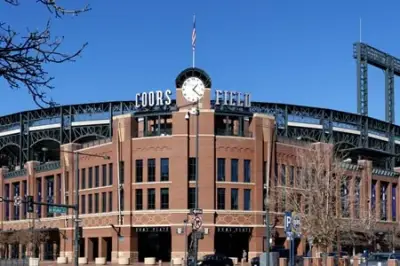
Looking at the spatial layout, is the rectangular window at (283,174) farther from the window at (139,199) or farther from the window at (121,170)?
the window at (121,170)

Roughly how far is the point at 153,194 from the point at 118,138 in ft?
28.1

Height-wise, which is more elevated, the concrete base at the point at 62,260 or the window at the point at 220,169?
the window at the point at 220,169

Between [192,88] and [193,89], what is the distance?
18 centimetres

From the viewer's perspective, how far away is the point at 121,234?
84.8 m

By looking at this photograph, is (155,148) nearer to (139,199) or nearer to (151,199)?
(151,199)

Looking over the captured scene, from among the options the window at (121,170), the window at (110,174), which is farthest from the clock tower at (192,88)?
the window at (110,174)

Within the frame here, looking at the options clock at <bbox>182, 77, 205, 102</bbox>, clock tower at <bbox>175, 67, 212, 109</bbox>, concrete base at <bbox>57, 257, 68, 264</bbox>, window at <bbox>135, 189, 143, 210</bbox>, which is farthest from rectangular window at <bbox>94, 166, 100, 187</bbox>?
clock at <bbox>182, 77, 205, 102</bbox>

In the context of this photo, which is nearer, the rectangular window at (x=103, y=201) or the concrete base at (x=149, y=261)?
the concrete base at (x=149, y=261)

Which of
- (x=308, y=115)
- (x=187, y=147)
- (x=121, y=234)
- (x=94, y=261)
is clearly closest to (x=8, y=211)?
(x=94, y=261)

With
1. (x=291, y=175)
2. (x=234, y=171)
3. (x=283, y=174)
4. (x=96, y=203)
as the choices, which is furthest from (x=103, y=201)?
(x=291, y=175)

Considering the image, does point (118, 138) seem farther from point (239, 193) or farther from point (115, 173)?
point (239, 193)

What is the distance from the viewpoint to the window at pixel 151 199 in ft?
273

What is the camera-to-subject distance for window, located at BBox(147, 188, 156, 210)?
8331 centimetres

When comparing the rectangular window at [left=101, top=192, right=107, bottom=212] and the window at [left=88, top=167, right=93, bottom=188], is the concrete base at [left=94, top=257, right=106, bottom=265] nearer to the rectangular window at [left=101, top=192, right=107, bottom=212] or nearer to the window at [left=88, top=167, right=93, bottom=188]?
the rectangular window at [left=101, top=192, right=107, bottom=212]
